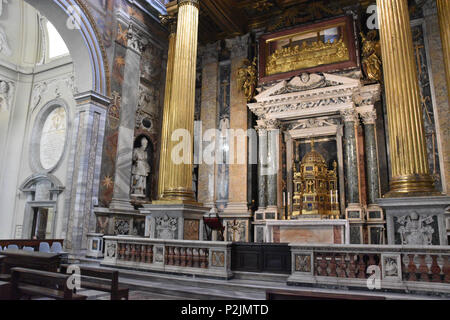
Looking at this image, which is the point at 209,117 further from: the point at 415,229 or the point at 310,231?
the point at 415,229

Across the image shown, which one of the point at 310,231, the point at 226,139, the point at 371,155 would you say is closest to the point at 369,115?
the point at 371,155

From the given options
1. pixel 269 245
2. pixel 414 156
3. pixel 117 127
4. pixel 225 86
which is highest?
pixel 225 86

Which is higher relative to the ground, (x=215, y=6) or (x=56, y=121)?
(x=215, y=6)

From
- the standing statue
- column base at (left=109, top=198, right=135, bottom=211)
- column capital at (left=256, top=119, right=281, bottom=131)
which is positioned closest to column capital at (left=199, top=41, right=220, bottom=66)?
column capital at (left=256, top=119, right=281, bottom=131)

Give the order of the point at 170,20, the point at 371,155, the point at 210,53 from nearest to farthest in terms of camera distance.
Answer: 1. the point at 371,155
2. the point at 170,20
3. the point at 210,53

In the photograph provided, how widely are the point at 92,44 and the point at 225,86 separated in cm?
448

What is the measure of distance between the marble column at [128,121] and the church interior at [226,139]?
6 cm

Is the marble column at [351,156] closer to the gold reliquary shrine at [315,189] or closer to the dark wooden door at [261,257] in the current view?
the gold reliquary shrine at [315,189]

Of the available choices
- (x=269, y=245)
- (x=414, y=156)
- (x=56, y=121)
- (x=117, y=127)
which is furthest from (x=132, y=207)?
(x=414, y=156)

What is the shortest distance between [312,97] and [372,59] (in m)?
1.89

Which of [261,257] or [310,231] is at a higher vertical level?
[310,231]

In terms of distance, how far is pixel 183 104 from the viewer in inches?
342

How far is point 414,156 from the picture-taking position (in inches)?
244
